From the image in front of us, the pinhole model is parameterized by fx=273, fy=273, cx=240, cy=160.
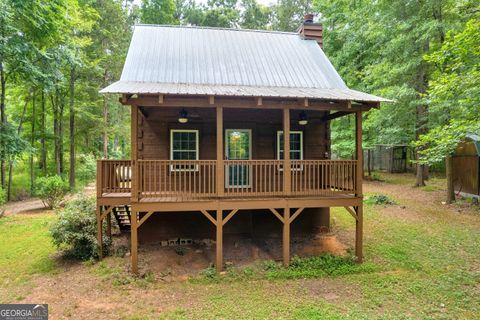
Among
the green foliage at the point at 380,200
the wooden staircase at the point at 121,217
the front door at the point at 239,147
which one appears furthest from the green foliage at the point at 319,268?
the green foliage at the point at 380,200

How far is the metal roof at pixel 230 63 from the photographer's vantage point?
27.1 feet

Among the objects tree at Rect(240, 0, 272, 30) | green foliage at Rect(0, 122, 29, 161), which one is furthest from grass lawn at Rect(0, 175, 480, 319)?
tree at Rect(240, 0, 272, 30)

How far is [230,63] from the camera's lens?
961 centimetres

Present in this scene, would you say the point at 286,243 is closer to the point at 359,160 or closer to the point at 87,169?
the point at 359,160

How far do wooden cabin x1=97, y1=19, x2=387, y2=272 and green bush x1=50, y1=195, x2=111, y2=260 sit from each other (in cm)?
41

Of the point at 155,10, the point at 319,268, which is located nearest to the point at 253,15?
the point at 155,10

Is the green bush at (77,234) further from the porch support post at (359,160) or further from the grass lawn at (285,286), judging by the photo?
the porch support post at (359,160)

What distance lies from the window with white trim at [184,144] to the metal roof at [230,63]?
161cm

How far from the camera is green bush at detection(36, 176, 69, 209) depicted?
13.7m

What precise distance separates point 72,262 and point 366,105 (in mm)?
9282

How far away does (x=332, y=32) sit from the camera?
20328 mm

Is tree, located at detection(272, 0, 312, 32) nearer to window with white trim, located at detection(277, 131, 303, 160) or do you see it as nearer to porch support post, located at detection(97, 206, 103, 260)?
window with white trim, located at detection(277, 131, 303, 160)

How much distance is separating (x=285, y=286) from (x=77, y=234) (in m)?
5.72

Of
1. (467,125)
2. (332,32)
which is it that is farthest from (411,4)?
(467,125)
